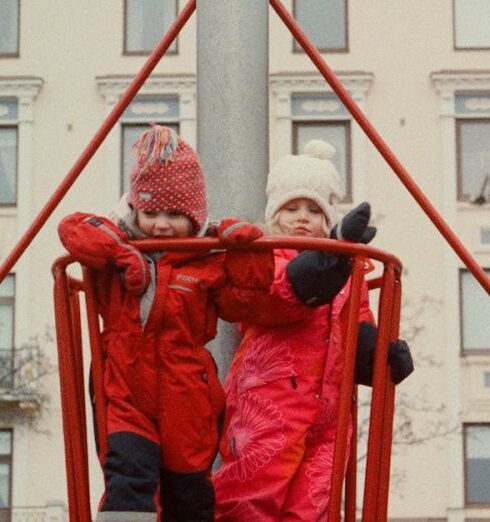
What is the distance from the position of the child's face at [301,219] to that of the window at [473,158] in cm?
1710

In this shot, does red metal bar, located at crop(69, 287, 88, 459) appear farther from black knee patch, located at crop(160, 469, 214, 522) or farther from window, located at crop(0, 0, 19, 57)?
window, located at crop(0, 0, 19, 57)

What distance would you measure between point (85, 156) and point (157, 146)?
14.7 inches

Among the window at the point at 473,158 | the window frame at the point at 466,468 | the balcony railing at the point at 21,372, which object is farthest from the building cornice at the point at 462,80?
the balcony railing at the point at 21,372

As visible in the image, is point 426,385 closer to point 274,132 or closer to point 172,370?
point 274,132

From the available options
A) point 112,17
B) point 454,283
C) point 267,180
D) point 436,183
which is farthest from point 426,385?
point 267,180

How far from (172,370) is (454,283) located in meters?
17.6

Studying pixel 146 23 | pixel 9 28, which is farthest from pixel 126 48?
pixel 9 28

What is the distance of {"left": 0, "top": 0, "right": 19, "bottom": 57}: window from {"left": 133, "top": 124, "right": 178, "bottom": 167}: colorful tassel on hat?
18837mm

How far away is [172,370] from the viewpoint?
2418 mm

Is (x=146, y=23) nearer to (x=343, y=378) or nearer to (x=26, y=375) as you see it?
(x=26, y=375)

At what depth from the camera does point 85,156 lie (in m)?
2.89

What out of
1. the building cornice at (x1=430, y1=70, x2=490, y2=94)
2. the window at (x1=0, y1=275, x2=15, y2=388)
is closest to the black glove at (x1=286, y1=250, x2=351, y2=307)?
the window at (x1=0, y1=275, x2=15, y2=388)

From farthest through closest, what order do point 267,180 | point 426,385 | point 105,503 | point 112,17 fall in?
1. point 112,17
2. point 426,385
3. point 267,180
4. point 105,503

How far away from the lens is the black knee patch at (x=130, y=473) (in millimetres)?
2352
